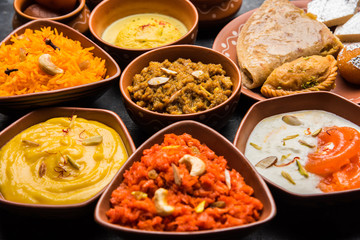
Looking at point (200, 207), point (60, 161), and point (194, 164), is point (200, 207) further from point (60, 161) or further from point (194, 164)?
point (60, 161)

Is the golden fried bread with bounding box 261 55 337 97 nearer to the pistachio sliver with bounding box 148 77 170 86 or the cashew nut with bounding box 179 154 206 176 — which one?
the pistachio sliver with bounding box 148 77 170 86

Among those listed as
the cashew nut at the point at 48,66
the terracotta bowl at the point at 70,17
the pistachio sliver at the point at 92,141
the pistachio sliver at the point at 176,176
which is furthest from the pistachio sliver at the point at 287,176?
the terracotta bowl at the point at 70,17

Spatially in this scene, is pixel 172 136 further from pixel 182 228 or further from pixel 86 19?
pixel 86 19

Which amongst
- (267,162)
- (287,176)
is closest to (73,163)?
(267,162)

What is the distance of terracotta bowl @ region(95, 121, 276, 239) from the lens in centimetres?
170

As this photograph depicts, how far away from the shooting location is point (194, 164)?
1.91m

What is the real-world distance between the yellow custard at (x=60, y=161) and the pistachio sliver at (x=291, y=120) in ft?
3.74

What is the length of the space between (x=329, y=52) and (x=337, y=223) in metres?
1.57

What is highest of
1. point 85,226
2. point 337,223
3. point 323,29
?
point 323,29

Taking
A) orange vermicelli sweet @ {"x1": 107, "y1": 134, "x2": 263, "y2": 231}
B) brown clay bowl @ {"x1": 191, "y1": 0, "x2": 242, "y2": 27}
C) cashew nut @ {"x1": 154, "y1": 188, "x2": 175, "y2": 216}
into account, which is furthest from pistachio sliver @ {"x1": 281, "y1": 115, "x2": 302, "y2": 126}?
brown clay bowl @ {"x1": 191, "y1": 0, "x2": 242, "y2": 27}

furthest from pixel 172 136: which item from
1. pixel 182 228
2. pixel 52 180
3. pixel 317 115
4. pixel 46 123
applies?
pixel 317 115

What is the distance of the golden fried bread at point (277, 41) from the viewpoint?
10.0 ft

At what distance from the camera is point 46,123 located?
2.51 meters

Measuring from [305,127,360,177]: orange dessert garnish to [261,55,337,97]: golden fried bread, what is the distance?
60 centimetres
